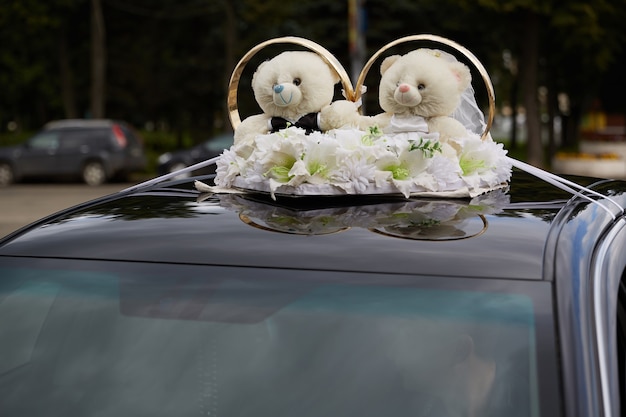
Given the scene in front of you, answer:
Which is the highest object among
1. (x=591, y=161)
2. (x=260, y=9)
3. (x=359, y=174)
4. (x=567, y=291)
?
(x=260, y=9)

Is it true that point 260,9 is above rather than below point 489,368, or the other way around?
above

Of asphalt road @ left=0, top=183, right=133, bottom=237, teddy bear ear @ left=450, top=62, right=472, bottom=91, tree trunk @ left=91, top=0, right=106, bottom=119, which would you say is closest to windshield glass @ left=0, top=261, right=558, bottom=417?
teddy bear ear @ left=450, top=62, right=472, bottom=91

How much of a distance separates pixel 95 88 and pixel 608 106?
18.4m

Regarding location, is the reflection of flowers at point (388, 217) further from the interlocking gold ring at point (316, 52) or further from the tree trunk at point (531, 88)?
the tree trunk at point (531, 88)

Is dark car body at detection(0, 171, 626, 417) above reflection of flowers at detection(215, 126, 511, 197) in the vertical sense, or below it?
below

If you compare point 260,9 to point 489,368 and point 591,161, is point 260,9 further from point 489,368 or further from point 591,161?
point 489,368

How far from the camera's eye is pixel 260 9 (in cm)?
3011

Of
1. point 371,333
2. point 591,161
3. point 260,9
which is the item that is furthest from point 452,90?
point 260,9

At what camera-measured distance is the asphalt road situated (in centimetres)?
1590

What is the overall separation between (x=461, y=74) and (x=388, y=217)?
1130mm

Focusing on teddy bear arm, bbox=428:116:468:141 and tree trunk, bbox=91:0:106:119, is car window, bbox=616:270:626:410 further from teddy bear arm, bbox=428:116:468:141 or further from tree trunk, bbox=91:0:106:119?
tree trunk, bbox=91:0:106:119

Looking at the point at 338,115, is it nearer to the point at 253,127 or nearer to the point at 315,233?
the point at 253,127

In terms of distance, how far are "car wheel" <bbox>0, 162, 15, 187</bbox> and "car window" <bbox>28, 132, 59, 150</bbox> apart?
2.52 feet

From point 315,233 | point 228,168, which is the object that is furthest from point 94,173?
point 315,233
